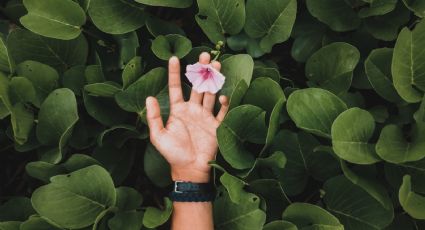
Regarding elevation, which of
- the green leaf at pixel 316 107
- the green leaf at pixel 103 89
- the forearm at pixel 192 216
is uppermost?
the green leaf at pixel 316 107

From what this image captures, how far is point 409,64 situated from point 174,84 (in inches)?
16.2

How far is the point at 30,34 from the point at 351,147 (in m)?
0.63

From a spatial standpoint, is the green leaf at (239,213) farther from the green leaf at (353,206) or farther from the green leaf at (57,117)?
the green leaf at (57,117)

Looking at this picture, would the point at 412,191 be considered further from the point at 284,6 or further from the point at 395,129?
the point at 284,6

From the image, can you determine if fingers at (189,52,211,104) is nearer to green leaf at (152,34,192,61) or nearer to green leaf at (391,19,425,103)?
green leaf at (152,34,192,61)

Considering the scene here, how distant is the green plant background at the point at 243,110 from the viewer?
87 centimetres

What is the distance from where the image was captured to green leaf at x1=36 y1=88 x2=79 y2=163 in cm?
91

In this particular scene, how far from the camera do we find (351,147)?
85 centimetres

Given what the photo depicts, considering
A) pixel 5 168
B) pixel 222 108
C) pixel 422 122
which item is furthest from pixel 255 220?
pixel 5 168

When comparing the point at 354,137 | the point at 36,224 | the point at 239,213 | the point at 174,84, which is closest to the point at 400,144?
the point at 354,137

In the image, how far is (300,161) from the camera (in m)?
0.94

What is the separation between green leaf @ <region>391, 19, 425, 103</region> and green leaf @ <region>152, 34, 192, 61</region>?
0.37 m

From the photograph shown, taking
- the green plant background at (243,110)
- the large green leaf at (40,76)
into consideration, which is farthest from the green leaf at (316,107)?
the large green leaf at (40,76)

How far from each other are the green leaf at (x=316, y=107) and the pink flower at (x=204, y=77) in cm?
14
